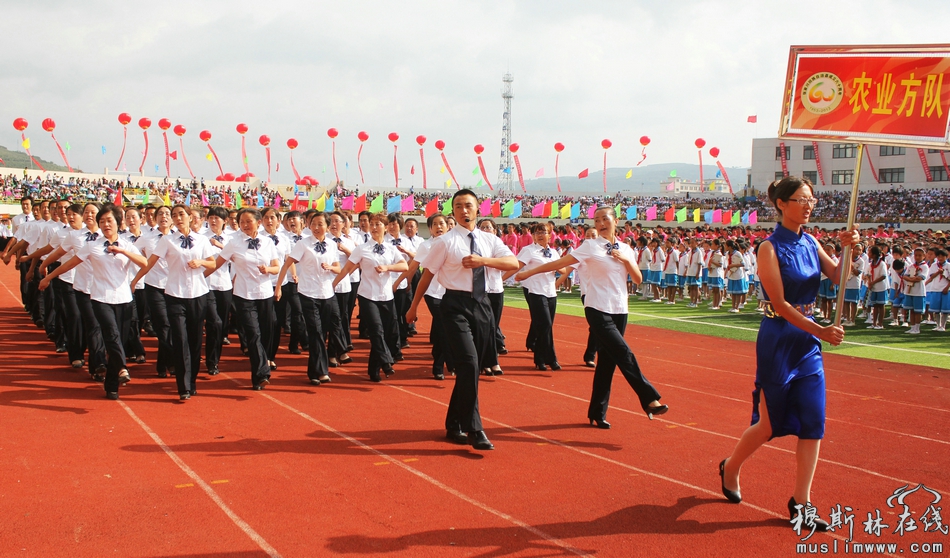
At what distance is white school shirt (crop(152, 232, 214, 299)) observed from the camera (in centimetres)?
784

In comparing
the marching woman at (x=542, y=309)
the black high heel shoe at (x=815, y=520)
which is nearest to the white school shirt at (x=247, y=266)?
the marching woman at (x=542, y=309)

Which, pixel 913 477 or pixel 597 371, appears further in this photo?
pixel 597 371

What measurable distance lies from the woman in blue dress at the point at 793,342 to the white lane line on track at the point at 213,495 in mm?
3140

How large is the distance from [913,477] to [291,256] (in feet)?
23.0

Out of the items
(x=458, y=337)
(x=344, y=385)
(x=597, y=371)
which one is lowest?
(x=344, y=385)

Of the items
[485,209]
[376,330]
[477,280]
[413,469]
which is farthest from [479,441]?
[485,209]

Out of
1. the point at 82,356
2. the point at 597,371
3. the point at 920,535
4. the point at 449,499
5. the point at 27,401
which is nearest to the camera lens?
the point at 920,535

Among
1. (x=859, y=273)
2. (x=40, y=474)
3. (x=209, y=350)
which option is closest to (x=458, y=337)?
(x=40, y=474)

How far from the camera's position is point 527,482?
5.18 m

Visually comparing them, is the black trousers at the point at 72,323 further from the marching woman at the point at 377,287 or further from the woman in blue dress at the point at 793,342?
the woman in blue dress at the point at 793,342

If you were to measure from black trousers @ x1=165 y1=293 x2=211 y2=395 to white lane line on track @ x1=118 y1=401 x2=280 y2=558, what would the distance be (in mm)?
834

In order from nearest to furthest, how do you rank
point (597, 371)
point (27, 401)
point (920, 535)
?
1. point (920, 535)
2. point (597, 371)
3. point (27, 401)

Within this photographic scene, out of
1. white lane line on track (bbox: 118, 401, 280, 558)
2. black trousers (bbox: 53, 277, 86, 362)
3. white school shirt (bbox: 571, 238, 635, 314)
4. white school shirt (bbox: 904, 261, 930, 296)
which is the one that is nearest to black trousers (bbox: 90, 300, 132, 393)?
white lane line on track (bbox: 118, 401, 280, 558)

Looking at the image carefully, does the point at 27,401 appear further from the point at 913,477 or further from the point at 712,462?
the point at 913,477
